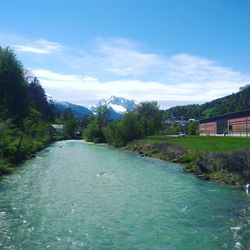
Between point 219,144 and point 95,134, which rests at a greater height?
point 95,134

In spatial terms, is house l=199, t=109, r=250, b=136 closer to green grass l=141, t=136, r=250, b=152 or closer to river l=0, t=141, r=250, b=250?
green grass l=141, t=136, r=250, b=152

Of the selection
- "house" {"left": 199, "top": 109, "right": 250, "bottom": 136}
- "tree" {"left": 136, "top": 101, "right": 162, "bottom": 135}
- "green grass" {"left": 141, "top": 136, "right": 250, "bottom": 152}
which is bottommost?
"green grass" {"left": 141, "top": 136, "right": 250, "bottom": 152}

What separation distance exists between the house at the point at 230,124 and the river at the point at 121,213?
241 ft

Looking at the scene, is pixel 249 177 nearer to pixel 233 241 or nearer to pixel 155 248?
pixel 233 241

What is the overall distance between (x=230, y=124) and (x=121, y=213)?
110250 mm

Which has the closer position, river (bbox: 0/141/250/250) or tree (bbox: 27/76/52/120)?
river (bbox: 0/141/250/250)

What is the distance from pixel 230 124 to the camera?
129 m

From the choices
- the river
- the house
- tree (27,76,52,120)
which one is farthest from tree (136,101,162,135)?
the river

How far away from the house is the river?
2894 inches

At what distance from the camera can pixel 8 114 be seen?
8031 cm

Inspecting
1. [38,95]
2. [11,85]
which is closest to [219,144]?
[11,85]

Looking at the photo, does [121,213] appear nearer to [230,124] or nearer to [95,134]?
[230,124]

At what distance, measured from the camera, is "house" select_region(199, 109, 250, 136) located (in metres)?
111

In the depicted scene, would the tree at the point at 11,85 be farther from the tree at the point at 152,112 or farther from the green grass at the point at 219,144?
the tree at the point at 152,112
